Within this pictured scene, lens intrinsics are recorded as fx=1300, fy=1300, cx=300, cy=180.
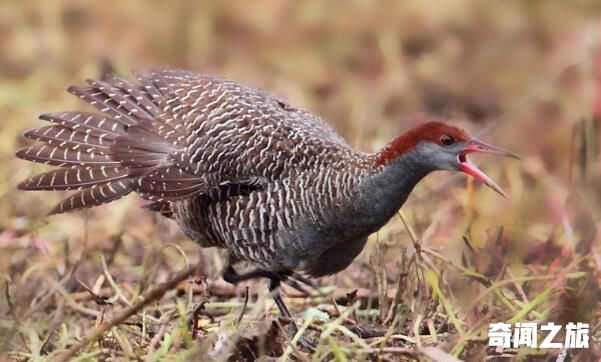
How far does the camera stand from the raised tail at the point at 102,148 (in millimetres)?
5457

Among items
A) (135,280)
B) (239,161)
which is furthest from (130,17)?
(239,161)

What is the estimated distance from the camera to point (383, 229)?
6406mm

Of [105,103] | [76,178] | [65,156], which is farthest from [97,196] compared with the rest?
[105,103]

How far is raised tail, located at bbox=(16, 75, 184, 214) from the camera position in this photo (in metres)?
5.46

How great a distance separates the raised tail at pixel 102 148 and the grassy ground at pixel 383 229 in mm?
352

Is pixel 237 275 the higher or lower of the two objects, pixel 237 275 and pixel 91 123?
the lower

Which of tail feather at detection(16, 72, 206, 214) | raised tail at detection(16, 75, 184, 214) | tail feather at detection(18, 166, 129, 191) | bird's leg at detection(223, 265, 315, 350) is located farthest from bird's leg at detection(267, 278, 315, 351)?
tail feather at detection(18, 166, 129, 191)

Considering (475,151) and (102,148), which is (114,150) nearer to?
(102,148)

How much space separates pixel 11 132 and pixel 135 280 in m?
2.70

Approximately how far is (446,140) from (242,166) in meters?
0.88

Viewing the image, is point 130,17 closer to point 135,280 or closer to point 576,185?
point 135,280

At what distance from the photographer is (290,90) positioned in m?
9.93

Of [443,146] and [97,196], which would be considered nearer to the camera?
[443,146]

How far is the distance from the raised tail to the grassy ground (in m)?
0.35
